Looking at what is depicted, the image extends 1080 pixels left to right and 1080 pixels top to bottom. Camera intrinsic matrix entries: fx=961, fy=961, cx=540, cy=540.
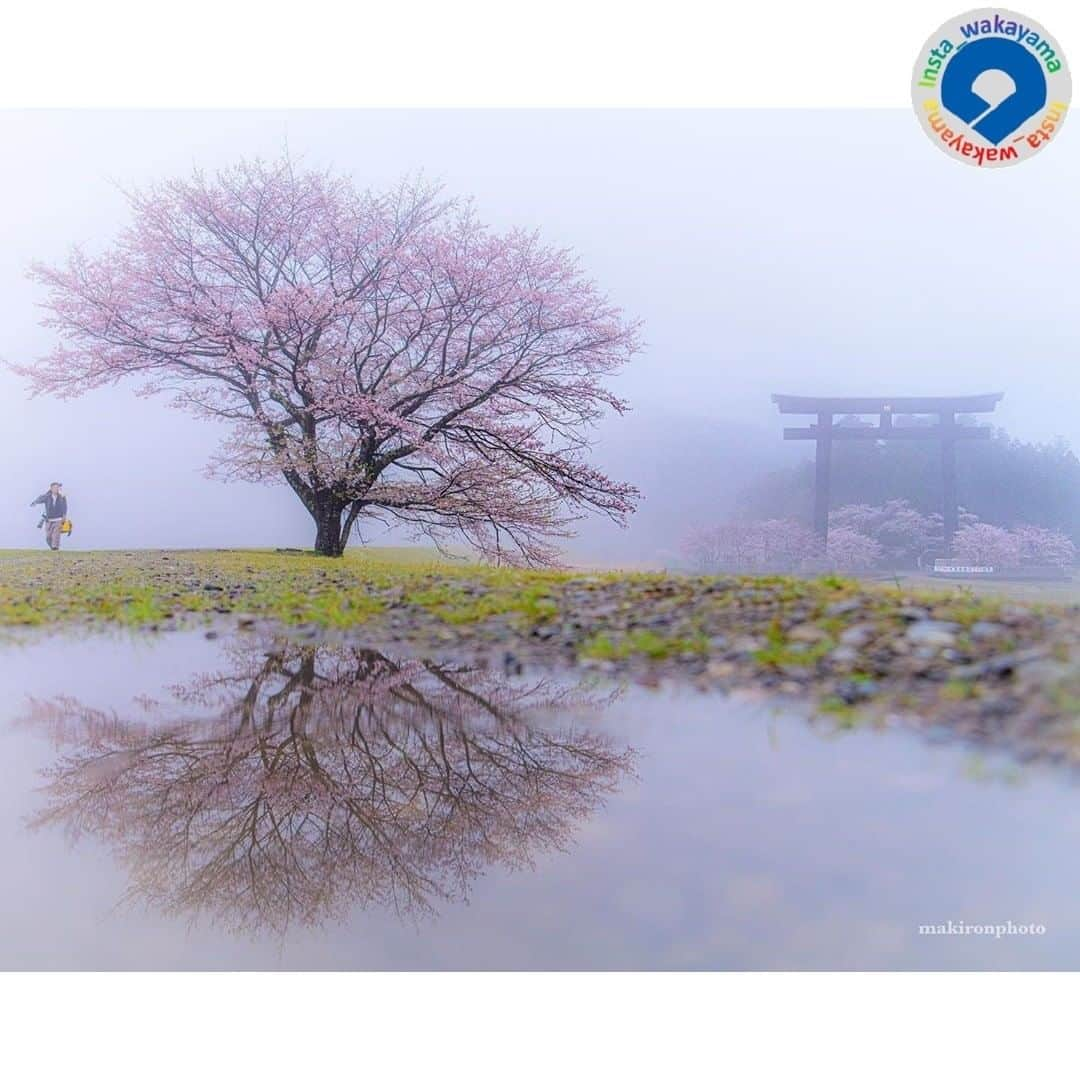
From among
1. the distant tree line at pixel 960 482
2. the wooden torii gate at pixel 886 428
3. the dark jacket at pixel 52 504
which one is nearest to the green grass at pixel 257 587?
the dark jacket at pixel 52 504

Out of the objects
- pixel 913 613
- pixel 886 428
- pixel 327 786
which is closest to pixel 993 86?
pixel 886 428

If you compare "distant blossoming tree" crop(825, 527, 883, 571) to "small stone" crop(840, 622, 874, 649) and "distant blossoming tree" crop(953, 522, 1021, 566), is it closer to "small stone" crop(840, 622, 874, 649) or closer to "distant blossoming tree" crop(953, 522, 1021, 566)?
"distant blossoming tree" crop(953, 522, 1021, 566)

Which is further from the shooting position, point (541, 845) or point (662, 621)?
point (662, 621)

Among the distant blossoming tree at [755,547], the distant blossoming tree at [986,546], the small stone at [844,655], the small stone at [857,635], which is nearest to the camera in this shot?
the small stone at [844,655]

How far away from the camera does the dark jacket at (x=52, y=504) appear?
27.1 ft

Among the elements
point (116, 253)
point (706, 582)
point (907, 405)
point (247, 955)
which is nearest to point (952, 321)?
point (907, 405)

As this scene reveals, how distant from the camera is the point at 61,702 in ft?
18.2

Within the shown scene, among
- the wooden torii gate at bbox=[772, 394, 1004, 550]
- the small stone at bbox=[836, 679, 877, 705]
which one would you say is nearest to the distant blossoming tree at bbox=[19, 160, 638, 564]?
the wooden torii gate at bbox=[772, 394, 1004, 550]

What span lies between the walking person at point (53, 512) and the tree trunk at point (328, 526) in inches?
84.3

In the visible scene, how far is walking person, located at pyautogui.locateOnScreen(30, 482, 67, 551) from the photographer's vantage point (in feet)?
27.1

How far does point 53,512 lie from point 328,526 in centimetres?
234

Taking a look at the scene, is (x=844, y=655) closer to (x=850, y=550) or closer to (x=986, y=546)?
(x=850, y=550)

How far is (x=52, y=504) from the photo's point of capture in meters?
8.27

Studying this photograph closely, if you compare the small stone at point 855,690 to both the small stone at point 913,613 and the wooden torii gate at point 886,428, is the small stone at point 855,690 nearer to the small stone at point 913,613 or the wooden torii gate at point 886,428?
the small stone at point 913,613
